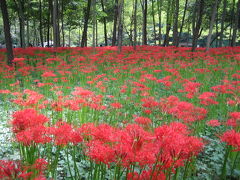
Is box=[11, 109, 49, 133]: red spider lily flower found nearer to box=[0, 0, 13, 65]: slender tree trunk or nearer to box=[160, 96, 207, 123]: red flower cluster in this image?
box=[160, 96, 207, 123]: red flower cluster

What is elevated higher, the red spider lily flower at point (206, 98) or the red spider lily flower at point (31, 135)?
the red spider lily flower at point (31, 135)

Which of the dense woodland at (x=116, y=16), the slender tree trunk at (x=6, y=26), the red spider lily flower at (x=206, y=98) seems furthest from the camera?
the dense woodland at (x=116, y=16)

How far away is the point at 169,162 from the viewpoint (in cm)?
175

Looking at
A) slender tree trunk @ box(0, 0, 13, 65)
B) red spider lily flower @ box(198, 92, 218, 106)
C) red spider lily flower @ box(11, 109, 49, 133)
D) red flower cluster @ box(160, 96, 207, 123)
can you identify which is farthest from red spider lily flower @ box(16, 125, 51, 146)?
slender tree trunk @ box(0, 0, 13, 65)

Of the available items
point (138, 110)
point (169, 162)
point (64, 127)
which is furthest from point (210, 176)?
point (138, 110)

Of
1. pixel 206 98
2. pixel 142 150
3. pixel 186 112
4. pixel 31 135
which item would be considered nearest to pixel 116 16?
pixel 206 98

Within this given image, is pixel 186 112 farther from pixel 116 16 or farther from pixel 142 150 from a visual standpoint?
pixel 116 16

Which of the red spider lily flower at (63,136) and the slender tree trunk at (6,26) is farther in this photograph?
the slender tree trunk at (6,26)

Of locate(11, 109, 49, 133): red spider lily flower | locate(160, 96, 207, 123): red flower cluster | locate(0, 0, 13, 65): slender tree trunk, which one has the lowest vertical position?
locate(160, 96, 207, 123): red flower cluster

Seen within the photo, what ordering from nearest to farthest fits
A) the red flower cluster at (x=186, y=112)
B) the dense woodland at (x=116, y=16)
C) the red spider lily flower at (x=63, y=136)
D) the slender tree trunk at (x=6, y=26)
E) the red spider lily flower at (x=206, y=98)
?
the red spider lily flower at (x=63, y=136)
the red flower cluster at (x=186, y=112)
the red spider lily flower at (x=206, y=98)
the slender tree trunk at (x=6, y=26)
the dense woodland at (x=116, y=16)

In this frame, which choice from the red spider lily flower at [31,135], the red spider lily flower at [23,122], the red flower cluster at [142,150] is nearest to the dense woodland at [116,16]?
the red spider lily flower at [23,122]

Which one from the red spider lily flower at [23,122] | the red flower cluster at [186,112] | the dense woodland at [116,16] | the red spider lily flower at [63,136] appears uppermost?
the dense woodland at [116,16]

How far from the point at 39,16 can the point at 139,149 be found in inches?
956

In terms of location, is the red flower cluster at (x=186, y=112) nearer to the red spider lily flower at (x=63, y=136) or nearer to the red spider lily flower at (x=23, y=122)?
the red spider lily flower at (x=63, y=136)
